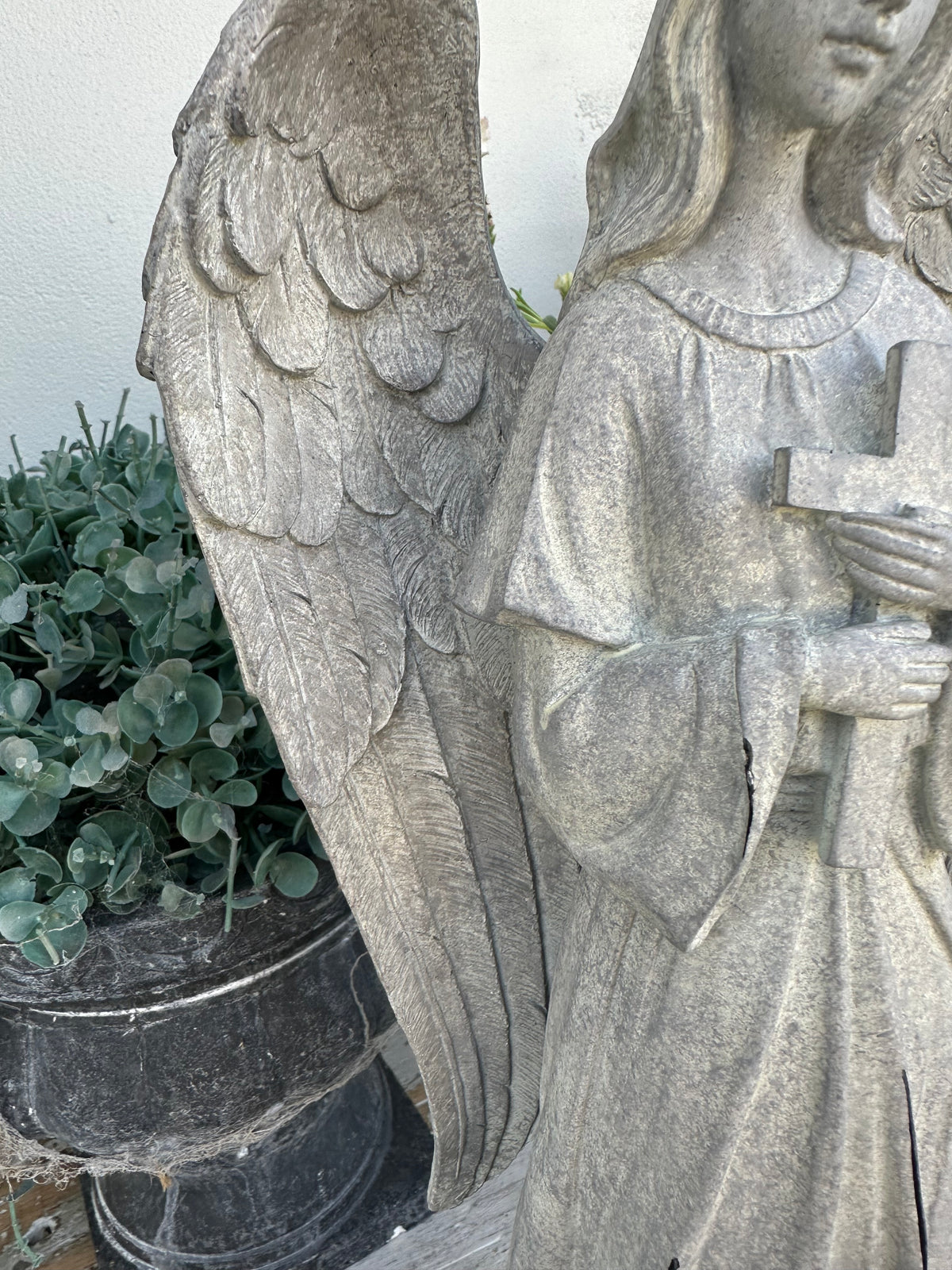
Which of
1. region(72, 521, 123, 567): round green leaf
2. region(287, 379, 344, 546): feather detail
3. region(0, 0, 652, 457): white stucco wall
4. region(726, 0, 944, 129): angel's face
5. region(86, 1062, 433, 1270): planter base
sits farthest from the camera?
region(0, 0, 652, 457): white stucco wall

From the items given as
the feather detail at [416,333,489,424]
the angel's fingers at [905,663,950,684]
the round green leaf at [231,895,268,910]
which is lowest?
the round green leaf at [231,895,268,910]

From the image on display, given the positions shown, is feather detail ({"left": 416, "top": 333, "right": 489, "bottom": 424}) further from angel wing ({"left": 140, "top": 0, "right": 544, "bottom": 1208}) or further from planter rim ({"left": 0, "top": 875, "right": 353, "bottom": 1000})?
planter rim ({"left": 0, "top": 875, "right": 353, "bottom": 1000})

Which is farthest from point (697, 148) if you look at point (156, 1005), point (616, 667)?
point (156, 1005)

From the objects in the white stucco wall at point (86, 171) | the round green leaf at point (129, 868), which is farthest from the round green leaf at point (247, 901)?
the white stucco wall at point (86, 171)

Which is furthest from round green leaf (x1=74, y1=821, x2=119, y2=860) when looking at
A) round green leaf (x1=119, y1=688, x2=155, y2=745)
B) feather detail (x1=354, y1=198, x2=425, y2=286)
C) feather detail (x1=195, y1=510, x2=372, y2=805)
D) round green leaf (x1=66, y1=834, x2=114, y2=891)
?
feather detail (x1=354, y1=198, x2=425, y2=286)

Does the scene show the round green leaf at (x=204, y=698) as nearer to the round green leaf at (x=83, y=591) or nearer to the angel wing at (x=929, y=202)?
the round green leaf at (x=83, y=591)

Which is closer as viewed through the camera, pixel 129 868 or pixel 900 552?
pixel 900 552

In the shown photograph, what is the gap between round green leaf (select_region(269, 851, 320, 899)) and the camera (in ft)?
Answer: 3.41

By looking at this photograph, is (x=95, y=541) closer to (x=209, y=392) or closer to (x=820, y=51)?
(x=209, y=392)

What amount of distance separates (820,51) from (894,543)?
308 mm

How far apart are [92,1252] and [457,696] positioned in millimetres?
1081

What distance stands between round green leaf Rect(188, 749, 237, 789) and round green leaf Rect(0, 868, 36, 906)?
0.63ft

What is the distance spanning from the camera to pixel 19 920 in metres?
0.95

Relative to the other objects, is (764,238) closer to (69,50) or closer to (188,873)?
(188,873)
